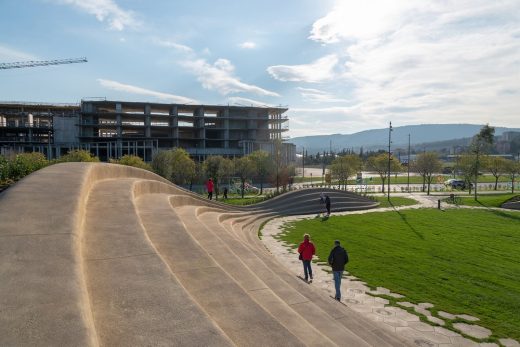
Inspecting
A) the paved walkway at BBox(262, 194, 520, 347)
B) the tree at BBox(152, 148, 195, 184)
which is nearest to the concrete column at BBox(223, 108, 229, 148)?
the tree at BBox(152, 148, 195, 184)

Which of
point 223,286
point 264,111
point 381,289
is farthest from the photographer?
point 264,111

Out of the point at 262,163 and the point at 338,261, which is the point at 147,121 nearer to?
the point at 262,163

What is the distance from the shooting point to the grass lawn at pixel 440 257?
30.6ft

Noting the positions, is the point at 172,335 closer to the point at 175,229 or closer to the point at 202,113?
the point at 175,229

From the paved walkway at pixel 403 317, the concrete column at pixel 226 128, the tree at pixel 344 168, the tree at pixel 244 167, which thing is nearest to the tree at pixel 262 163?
the tree at pixel 244 167

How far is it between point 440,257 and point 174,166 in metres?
31.5

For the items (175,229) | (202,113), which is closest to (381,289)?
(175,229)

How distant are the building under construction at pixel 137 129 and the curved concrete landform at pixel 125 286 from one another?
2157 inches

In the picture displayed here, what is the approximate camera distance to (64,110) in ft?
244

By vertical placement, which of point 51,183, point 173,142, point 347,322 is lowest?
point 347,322

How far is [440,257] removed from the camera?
45.6 ft

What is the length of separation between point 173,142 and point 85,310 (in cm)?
6963

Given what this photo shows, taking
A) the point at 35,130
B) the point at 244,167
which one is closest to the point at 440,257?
the point at 244,167

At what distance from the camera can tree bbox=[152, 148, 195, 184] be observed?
37.6m
